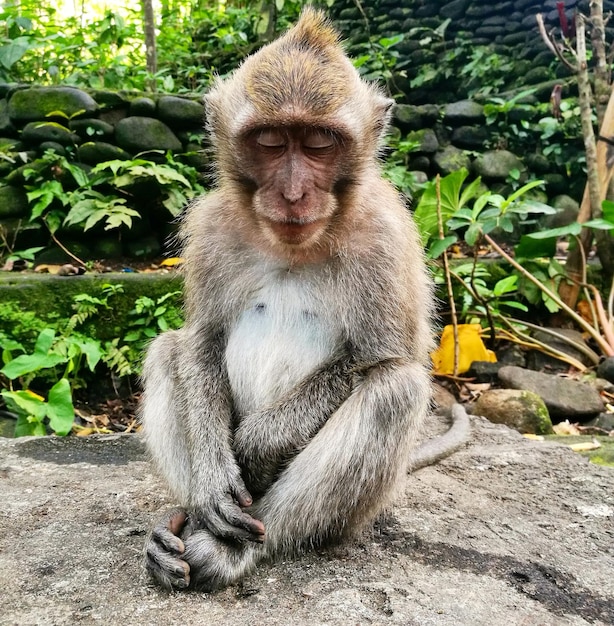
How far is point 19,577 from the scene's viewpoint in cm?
277

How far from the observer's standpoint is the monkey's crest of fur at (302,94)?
287 cm

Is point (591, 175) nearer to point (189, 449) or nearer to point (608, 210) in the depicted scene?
point (608, 210)

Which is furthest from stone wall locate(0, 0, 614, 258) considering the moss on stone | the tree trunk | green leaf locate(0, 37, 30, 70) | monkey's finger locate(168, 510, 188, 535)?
monkey's finger locate(168, 510, 188, 535)

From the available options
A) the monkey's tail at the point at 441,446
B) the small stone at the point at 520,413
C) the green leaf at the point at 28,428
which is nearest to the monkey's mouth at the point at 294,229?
the monkey's tail at the point at 441,446

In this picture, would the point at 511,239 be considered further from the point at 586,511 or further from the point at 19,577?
the point at 19,577

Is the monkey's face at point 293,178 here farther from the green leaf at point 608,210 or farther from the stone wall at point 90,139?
the stone wall at point 90,139

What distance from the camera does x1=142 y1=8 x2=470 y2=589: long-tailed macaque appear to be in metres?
2.86

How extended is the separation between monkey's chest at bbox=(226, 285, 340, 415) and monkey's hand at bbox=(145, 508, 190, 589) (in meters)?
0.74

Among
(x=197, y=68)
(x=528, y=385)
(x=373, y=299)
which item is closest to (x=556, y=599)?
(x=373, y=299)

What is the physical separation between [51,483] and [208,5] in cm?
1492

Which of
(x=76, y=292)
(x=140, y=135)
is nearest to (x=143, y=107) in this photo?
(x=140, y=135)

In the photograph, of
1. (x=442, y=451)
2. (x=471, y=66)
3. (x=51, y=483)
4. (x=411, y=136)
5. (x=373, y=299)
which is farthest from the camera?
(x=471, y=66)

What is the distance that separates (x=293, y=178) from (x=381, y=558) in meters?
1.74

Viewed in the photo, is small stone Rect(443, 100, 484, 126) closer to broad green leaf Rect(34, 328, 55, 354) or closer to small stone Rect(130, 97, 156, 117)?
small stone Rect(130, 97, 156, 117)
